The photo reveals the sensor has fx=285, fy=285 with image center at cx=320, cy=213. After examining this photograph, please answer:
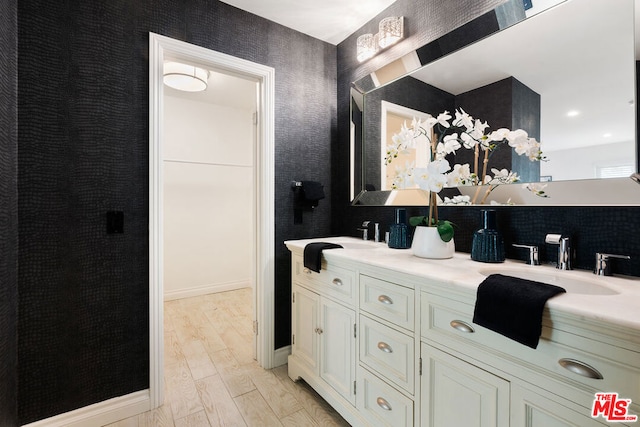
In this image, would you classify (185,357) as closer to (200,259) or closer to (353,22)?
(200,259)

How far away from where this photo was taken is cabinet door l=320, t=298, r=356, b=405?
4.81 feet

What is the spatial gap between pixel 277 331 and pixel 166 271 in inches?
84.4

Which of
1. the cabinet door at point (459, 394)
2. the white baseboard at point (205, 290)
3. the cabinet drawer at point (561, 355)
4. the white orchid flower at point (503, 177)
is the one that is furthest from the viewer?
the white baseboard at point (205, 290)

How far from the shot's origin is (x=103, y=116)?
1558mm

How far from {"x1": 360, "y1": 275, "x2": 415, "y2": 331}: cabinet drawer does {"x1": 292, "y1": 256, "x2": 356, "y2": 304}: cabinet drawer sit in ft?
0.29

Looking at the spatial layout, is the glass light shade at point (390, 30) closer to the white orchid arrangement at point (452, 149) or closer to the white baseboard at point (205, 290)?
the white orchid arrangement at point (452, 149)

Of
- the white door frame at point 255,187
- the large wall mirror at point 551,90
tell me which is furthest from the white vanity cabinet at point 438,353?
the large wall mirror at point 551,90

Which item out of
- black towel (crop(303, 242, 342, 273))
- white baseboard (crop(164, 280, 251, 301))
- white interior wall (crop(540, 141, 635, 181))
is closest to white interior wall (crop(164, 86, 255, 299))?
white baseboard (crop(164, 280, 251, 301))

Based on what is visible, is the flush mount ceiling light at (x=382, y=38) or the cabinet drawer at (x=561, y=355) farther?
the flush mount ceiling light at (x=382, y=38)

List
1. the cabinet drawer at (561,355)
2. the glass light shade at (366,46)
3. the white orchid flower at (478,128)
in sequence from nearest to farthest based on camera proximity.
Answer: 1. the cabinet drawer at (561,355)
2. the white orchid flower at (478,128)
3. the glass light shade at (366,46)

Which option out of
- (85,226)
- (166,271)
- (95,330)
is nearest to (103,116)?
(85,226)

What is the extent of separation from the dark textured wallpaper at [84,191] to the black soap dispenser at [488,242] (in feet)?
5.89

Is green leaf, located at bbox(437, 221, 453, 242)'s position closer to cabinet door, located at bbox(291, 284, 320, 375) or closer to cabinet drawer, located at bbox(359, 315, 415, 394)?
cabinet drawer, located at bbox(359, 315, 415, 394)

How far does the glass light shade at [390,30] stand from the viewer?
1.85 metres
